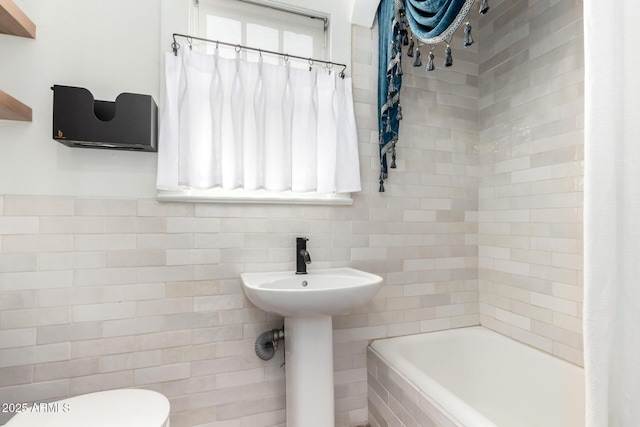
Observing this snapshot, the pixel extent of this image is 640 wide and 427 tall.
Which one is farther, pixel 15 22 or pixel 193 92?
pixel 193 92

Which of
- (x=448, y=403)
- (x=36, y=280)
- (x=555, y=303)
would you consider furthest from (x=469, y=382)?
(x=36, y=280)

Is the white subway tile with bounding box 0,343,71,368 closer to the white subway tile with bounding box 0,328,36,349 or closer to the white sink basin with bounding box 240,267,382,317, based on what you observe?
the white subway tile with bounding box 0,328,36,349

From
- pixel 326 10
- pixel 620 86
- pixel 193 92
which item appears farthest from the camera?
pixel 326 10

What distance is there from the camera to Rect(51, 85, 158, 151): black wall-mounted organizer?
3.95 ft

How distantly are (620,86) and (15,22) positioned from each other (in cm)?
196

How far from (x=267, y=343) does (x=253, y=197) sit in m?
0.73

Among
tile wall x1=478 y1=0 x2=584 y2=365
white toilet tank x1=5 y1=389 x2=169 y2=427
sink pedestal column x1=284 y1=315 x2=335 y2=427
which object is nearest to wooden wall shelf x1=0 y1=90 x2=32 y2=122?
white toilet tank x1=5 y1=389 x2=169 y2=427

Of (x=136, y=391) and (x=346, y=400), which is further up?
(x=136, y=391)

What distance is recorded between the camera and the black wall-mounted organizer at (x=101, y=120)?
120cm

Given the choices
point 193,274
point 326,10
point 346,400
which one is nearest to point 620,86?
point 326,10

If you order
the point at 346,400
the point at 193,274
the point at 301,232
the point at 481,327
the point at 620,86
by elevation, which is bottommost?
the point at 346,400

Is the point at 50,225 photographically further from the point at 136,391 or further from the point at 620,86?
the point at 620,86

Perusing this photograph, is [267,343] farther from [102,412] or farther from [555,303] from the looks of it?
[555,303]

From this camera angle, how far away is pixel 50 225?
4.26ft
